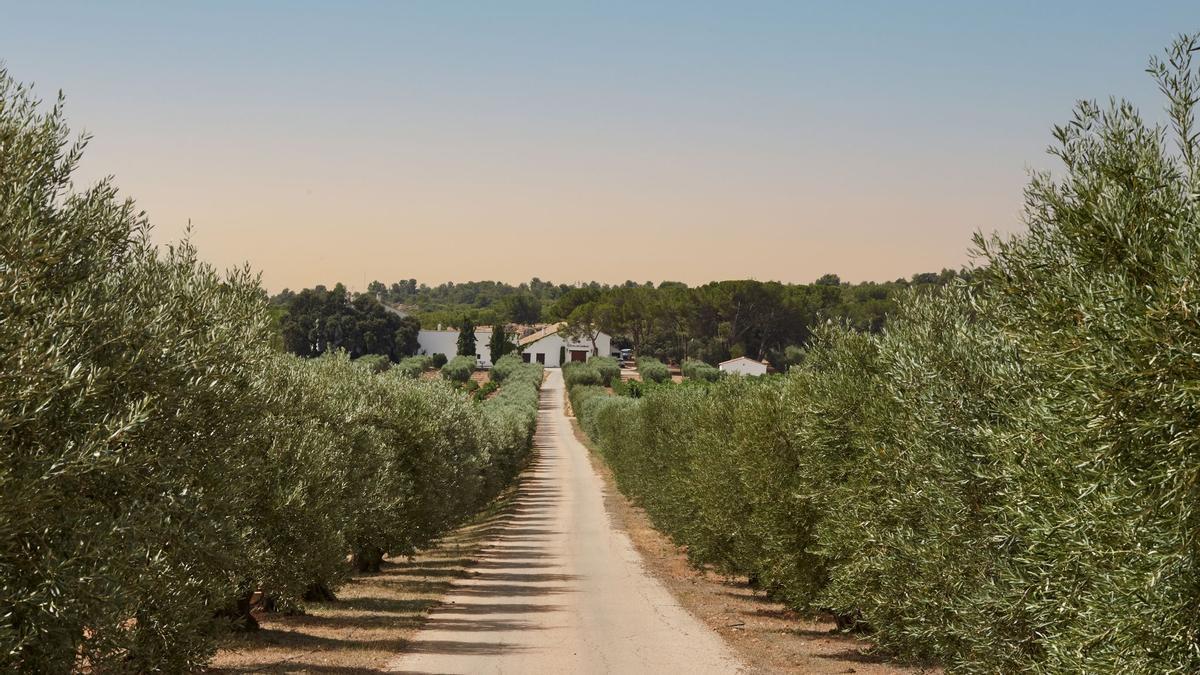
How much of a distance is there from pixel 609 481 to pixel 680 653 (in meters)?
Result: 63.0

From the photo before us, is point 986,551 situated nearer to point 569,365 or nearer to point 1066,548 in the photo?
point 1066,548

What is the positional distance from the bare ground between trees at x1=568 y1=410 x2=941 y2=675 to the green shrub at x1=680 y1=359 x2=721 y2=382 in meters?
84.9

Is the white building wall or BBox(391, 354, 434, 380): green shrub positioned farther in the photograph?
the white building wall

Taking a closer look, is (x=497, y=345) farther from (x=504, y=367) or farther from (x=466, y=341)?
(x=504, y=367)

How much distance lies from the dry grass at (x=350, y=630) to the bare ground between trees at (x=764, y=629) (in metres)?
7.88

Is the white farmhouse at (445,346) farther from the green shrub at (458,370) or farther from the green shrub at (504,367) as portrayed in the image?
the green shrub at (458,370)

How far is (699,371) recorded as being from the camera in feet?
444

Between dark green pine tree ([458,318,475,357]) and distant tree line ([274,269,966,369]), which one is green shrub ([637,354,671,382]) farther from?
dark green pine tree ([458,318,475,357])

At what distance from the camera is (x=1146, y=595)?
371 inches

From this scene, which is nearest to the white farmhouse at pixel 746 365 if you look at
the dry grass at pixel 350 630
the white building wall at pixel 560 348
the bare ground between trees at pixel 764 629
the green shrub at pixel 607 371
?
the green shrub at pixel 607 371

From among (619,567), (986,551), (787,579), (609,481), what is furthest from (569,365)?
(986,551)

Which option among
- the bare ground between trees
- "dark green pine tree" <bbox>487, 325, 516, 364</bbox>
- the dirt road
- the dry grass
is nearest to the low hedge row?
"dark green pine tree" <bbox>487, 325, 516, 364</bbox>

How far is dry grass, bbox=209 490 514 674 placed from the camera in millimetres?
21578

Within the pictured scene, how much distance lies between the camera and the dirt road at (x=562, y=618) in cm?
2309
